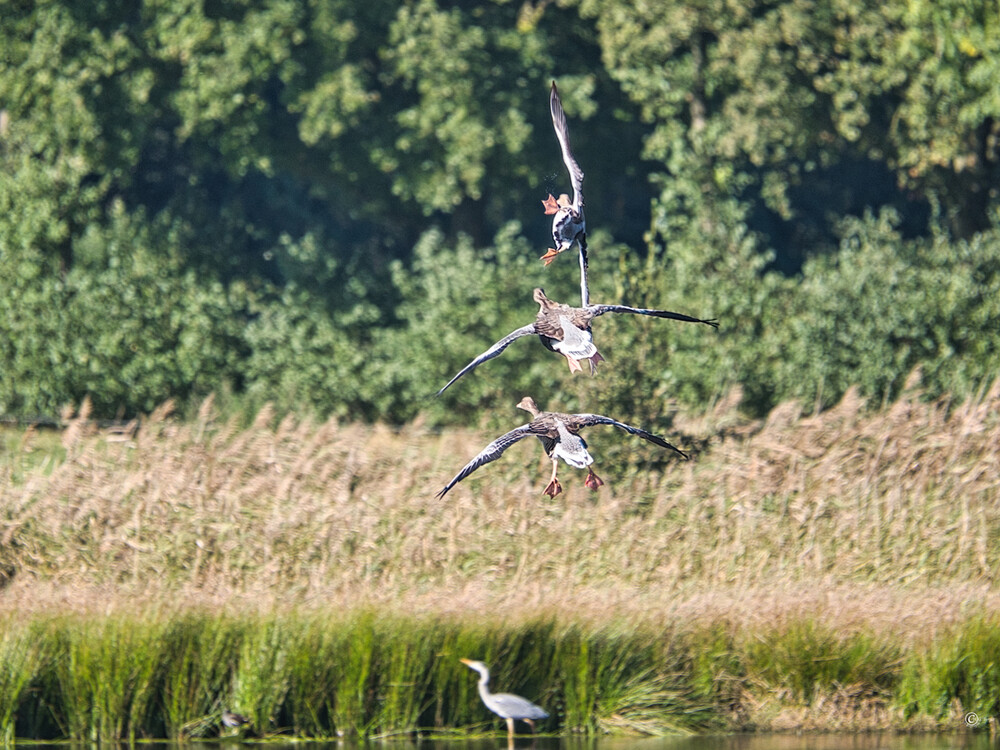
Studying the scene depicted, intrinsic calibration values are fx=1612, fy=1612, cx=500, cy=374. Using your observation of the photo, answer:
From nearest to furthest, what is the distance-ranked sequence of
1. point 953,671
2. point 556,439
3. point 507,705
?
point 556,439, point 507,705, point 953,671

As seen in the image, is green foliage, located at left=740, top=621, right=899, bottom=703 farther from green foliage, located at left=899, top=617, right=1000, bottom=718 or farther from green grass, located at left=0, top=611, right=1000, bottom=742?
green foliage, located at left=899, top=617, right=1000, bottom=718

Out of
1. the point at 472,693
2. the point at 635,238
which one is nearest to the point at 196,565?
the point at 472,693

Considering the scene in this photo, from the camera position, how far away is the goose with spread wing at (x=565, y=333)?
4.38m

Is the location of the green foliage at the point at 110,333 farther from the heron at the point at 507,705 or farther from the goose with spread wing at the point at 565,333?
the goose with spread wing at the point at 565,333

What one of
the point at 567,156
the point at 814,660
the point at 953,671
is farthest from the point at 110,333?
the point at 567,156

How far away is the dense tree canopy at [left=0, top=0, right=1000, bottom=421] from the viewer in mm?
25219

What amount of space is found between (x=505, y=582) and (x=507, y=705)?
182 cm

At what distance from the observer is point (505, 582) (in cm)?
1445

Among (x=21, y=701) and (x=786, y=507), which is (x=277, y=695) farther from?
(x=786, y=507)

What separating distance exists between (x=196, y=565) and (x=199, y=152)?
1739 cm

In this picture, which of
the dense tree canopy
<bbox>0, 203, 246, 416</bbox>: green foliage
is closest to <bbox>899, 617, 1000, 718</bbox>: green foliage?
the dense tree canopy

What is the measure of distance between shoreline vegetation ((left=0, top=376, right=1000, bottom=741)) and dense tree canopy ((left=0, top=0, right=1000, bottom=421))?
8662mm

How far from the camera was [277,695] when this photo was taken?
43.1ft

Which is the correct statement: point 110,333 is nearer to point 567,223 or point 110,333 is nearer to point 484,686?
point 484,686
